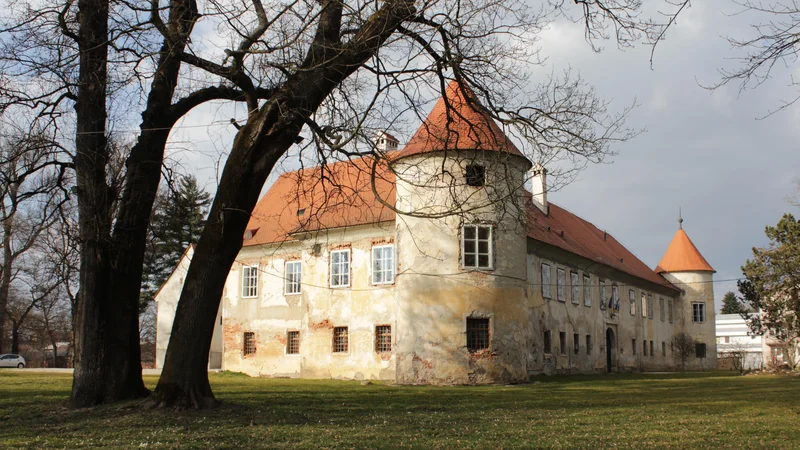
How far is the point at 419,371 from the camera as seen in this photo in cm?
2184

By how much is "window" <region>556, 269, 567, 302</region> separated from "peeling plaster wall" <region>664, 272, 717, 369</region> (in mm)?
19360

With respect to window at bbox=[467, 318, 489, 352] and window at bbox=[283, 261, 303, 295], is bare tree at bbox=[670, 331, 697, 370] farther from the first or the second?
window at bbox=[467, 318, 489, 352]

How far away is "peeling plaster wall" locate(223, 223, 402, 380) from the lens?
86.1 ft

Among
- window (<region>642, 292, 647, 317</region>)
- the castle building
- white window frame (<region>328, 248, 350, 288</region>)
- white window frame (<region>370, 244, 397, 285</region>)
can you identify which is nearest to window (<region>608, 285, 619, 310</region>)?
the castle building

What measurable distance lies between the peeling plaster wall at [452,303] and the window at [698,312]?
91.4 ft

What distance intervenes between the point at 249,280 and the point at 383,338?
7.86 meters

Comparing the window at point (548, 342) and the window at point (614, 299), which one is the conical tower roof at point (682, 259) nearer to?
the window at point (614, 299)

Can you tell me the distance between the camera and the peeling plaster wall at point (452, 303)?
21812 millimetres

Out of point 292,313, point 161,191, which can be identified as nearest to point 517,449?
point 161,191

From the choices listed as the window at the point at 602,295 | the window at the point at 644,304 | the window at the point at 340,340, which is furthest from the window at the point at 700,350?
the window at the point at 340,340

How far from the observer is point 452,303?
22172mm

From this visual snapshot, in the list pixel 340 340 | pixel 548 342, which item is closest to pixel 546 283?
pixel 548 342

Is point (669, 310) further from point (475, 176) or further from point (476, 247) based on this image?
point (475, 176)

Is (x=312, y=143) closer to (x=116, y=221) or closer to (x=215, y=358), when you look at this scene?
(x=116, y=221)
